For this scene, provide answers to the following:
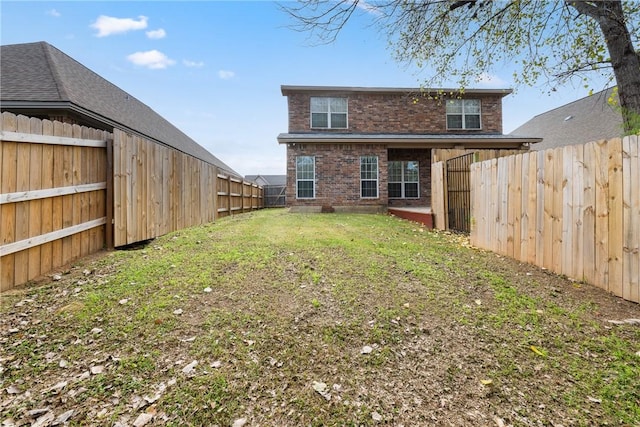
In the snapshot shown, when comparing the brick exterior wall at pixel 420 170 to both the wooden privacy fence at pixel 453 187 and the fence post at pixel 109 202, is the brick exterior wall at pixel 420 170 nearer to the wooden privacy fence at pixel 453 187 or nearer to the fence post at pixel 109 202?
the wooden privacy fence at pixel 453 187

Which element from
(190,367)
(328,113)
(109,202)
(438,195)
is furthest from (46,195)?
(328,113)

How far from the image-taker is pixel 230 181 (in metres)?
12.8

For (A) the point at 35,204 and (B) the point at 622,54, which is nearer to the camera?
(A) the point at 35,204

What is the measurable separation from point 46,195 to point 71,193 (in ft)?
1.39

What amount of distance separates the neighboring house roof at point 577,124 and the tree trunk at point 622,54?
34.5 feet

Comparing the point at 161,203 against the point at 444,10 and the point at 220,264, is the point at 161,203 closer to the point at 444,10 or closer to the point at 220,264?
the point at 220,264

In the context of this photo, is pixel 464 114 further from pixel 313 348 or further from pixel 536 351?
pixel 313 348

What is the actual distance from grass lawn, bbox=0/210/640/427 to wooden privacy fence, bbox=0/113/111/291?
33cm

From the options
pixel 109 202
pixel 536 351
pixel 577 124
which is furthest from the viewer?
pixel 577 124

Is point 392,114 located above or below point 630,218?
above

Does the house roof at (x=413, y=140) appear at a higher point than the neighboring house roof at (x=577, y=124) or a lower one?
lower

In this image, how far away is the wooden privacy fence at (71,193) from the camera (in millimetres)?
3113

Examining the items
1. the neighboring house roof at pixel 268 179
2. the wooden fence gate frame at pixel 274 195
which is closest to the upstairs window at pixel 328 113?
the wooden fence gate frame at pixel 274 195

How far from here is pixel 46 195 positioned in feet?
11.5
